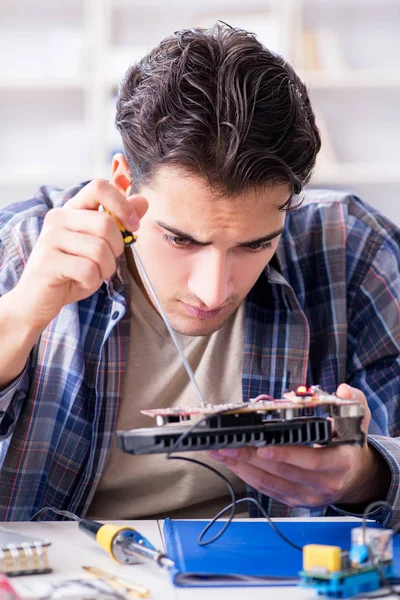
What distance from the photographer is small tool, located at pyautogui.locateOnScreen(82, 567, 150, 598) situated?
0.77m

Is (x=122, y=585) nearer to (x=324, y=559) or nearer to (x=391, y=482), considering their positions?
(x=324, y=559)

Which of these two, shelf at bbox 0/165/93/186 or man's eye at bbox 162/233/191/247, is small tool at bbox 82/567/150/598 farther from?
shelf at bbox 0/165/93/186

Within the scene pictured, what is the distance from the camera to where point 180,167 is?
3.83ft

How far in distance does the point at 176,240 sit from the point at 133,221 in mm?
154

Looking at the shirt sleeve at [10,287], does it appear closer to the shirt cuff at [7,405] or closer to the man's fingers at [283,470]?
the shirt cuff at [7,405]

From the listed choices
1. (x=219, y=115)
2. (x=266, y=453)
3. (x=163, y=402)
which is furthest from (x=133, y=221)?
(x=163, y=402)

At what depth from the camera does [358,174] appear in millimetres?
2969

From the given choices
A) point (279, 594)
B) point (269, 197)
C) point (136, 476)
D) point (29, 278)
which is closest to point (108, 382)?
point (136, 476)

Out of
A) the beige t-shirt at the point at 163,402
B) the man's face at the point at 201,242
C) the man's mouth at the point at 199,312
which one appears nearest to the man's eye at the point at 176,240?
the man's face at the point at 201,242

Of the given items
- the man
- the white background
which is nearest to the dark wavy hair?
the man


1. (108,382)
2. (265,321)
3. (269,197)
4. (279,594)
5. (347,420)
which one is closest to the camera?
(279,594)

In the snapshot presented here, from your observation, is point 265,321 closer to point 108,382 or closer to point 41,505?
point 108,382

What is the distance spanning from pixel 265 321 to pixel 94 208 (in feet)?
1.66

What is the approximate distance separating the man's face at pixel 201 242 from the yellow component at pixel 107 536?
0.39 meters
